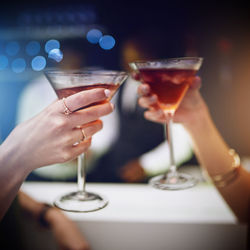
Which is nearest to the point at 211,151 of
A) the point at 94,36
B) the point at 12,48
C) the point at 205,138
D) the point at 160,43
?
the point at 205,138

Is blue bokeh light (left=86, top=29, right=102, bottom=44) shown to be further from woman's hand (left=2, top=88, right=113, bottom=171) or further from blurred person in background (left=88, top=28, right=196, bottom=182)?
woman's hand (left=2, top=88, right=113, bottom=171)

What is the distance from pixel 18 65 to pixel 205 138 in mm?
2509

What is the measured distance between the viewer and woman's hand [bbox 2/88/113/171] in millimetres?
820

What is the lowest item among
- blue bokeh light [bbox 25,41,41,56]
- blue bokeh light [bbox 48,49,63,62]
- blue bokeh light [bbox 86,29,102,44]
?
blue bokeh light [bbox 48,49,63,62]

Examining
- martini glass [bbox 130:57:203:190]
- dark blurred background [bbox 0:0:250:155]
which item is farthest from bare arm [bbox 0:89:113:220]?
dark blurred background [bbox 0:0:250:155]

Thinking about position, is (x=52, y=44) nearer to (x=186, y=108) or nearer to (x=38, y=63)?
(x=38, y=63)

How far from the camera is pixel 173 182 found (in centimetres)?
112

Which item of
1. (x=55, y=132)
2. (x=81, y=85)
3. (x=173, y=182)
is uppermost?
(x=81, y=85)

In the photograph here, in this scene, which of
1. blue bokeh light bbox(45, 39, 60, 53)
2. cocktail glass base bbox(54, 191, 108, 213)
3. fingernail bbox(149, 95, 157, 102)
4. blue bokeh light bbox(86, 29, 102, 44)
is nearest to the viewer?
cocktail glass base bbox(54, 191, 108, 213)

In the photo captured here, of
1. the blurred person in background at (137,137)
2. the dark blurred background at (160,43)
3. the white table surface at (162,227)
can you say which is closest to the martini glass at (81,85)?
the white table surface at (162,227)

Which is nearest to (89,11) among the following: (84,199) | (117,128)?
(117,128)

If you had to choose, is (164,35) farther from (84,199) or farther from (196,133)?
(84,199)

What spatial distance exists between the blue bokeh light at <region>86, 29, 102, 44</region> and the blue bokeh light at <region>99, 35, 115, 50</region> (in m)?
0.06

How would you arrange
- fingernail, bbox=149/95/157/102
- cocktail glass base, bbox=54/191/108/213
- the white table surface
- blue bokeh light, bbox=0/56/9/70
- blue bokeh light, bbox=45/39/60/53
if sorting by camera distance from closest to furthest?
1. cocktail glass base, bbox=54/191/108/213
2. the white table surface
3. fingernail, bbox=149/95/157/102
4. blue bokeh light, bbox=0/56/9/70
5. blue bokeh light, bbox=45/39/60/53
